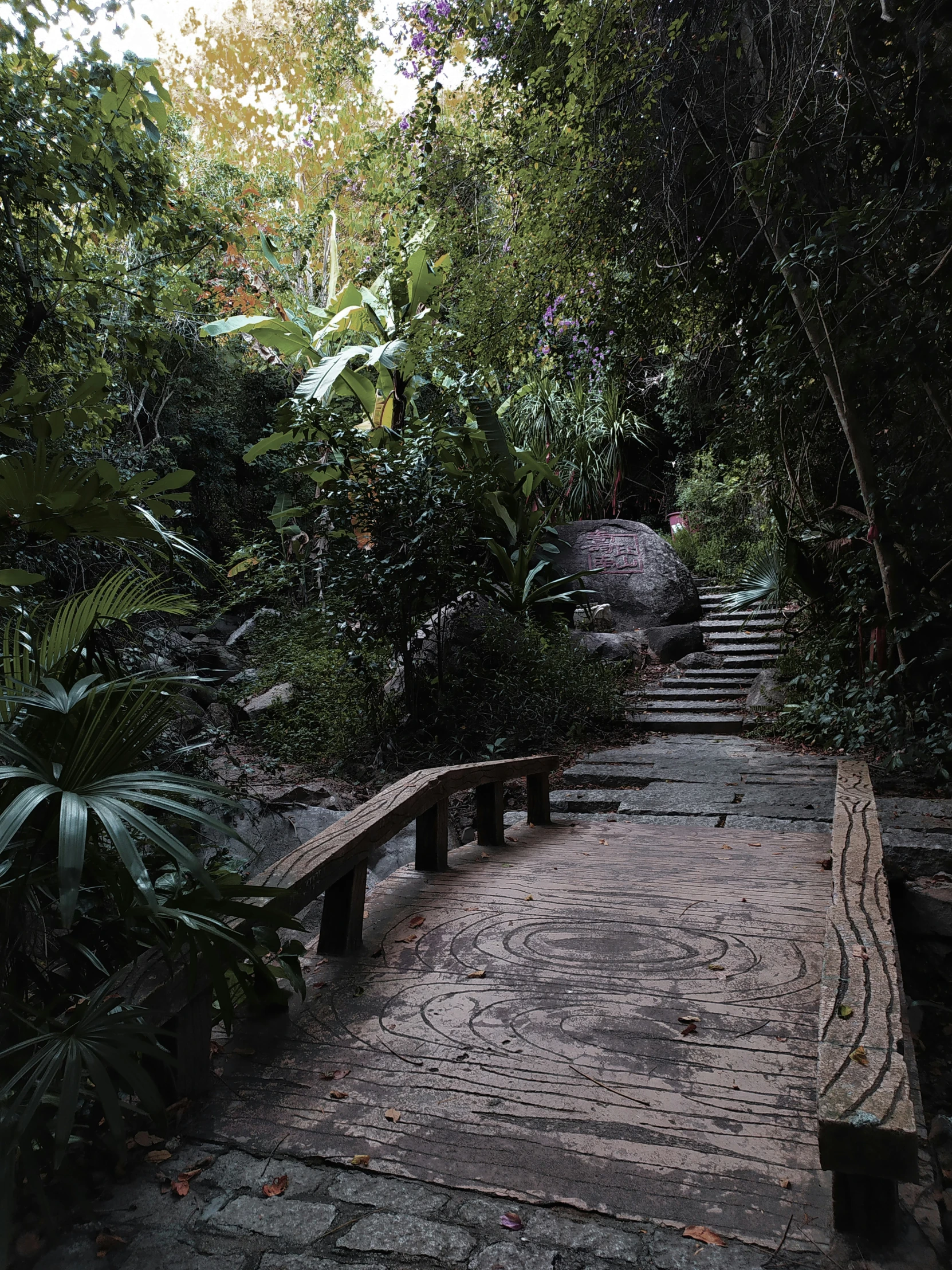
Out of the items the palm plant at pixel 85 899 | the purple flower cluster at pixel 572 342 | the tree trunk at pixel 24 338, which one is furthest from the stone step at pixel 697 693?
the palm plant at pixel 85 899

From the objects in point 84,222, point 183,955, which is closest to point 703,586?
point 84,222

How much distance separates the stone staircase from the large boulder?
525 mm

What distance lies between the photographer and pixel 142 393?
10312 millimetres

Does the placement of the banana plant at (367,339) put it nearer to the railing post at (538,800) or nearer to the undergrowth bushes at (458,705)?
the undergrowth bushes at (458,705)

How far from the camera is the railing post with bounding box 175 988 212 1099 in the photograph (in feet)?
5.83

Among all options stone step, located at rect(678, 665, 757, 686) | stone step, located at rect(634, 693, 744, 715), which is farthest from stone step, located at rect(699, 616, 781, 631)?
stone step, located at rect(634, 693, 744, 715)

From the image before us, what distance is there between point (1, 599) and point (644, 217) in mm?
4940

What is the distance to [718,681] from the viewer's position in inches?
311

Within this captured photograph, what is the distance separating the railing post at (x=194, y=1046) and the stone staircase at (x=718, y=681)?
546 cm

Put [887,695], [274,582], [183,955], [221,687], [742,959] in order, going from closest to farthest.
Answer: [183,955], [742,959], [887,695], [221,687], [274,582]

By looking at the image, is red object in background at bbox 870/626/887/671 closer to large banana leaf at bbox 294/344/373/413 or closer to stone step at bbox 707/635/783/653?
stone step at bbox 707/635/783/653

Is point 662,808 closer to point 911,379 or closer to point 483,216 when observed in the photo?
point 911,379

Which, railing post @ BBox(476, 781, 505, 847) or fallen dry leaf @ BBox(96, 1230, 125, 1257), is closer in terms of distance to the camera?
fallen dry leaf @ BBox(96, 1230, 125, 1257)

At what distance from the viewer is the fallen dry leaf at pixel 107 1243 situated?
1398 millimetres
